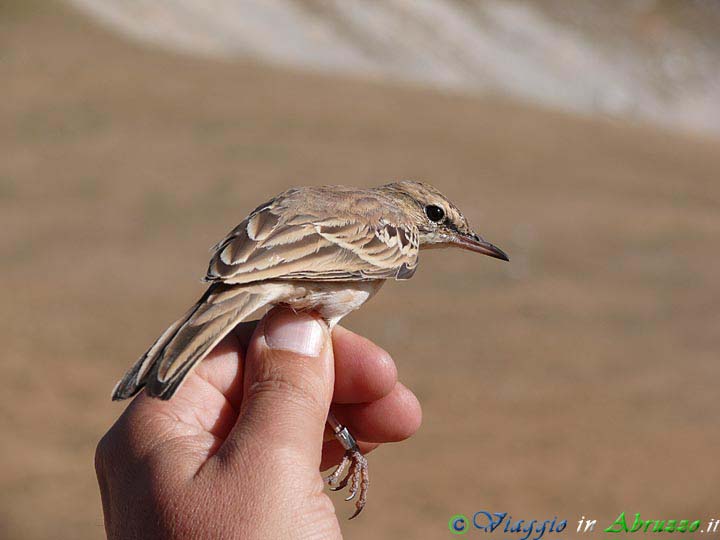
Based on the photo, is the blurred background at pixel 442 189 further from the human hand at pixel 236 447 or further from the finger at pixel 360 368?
the human hand at pixel 236 447

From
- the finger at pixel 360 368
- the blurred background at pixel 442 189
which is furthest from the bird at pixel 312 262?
the blurred background at pixel 442 189

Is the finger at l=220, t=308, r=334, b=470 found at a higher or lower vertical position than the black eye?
lower

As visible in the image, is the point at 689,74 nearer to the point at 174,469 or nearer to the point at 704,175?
the point at 704,175

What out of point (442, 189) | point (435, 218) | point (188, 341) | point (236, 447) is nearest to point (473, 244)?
point (435, 218)

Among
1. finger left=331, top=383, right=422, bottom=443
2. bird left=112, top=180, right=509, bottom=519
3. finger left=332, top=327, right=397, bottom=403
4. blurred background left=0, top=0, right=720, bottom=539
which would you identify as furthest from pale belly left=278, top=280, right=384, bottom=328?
blurred background left=0, top=0, right=720, bottom=539

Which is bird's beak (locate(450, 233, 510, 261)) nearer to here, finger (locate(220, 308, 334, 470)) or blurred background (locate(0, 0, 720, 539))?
finger (locate(220, 308, 334, 470))

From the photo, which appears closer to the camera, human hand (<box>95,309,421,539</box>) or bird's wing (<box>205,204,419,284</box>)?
human hand (<box>95,309,421,539</box>)

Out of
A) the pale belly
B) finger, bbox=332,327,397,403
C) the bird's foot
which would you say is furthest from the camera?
the bird's foot
